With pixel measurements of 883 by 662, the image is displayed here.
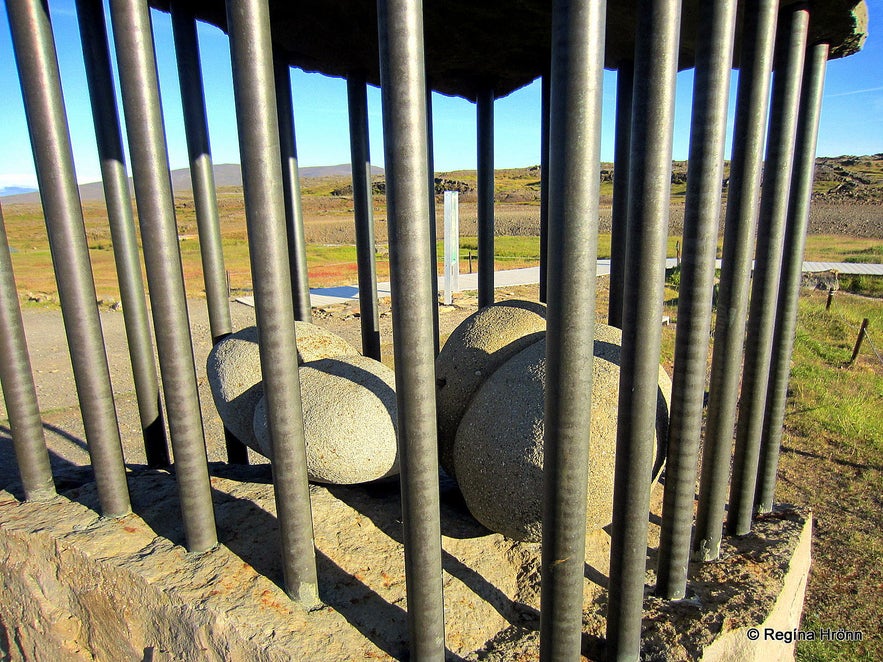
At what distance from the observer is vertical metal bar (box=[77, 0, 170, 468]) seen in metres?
4.24

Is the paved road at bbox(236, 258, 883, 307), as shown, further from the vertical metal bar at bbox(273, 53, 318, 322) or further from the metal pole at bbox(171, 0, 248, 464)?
the metal pole at bbox(171, 0, 248, 464)

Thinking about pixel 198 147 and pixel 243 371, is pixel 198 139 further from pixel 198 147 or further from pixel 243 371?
pixel 243 371

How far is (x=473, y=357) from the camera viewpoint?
14.0 ft

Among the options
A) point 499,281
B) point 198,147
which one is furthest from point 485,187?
point 499,281

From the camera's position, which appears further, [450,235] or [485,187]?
[450,235]

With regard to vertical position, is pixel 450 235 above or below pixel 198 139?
below

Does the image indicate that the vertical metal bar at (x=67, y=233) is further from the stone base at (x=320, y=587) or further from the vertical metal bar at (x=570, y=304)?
the vertical metal bar at (x=570, y=304)

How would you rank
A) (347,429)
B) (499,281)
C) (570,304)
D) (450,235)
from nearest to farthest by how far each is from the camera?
(570,304) < (347,429) < (450,235) < (499,281)

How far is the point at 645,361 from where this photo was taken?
9.31 ft

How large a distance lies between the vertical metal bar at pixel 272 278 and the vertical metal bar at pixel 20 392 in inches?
88.2

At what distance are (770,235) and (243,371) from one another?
3.96 meters

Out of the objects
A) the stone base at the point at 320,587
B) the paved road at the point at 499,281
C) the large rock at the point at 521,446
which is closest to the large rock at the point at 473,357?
the large rock at the point at 521,446

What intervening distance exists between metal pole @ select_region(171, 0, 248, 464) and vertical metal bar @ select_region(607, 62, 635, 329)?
3.43m

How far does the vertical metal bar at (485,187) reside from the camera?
21.0ft
